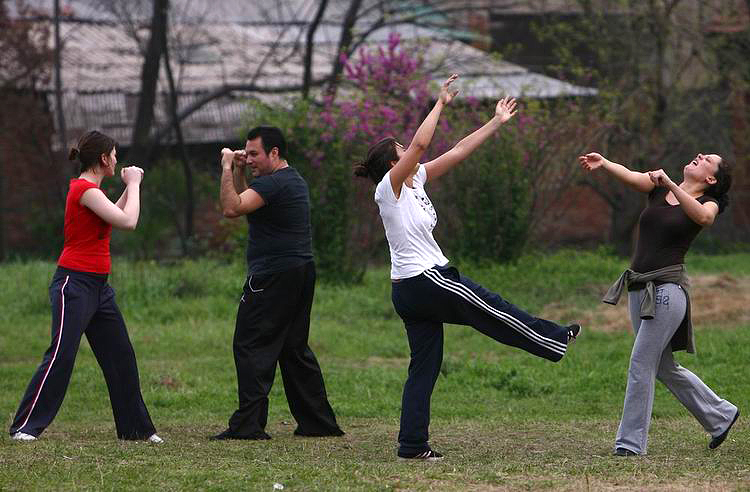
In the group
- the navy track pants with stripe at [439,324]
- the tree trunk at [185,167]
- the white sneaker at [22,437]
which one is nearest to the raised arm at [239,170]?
the navy track pants with stripe at [439,324]

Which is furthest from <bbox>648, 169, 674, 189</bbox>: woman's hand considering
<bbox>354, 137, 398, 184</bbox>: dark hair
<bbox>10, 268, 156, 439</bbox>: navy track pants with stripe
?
<bbox>10, 268, 156, 439</bbox>: navy track pants with stripe

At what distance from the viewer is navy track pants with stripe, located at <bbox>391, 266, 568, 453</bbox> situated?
6492 millimetres

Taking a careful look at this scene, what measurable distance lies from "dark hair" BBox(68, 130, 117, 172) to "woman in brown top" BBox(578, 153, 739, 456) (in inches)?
112

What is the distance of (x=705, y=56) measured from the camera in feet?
66.4

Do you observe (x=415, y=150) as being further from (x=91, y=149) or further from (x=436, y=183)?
(x=436, y=183)

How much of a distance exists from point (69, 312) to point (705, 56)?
1552 centimetres

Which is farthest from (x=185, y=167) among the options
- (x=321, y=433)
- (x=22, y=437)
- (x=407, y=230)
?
(x=407, y=230)

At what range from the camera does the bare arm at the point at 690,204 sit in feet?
21.6

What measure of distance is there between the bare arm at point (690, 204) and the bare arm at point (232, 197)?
7.80 feet

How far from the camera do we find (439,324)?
6676 millimetres

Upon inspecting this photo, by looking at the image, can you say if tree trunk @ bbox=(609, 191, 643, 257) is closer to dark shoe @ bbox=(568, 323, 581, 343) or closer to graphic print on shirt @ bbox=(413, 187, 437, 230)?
dark shoe @ bbox=(568, 323, 581, 343)

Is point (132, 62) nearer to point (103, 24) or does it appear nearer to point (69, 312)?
point (103, 24)

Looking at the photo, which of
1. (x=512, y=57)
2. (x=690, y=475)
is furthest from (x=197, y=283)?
(x=512, y=57)

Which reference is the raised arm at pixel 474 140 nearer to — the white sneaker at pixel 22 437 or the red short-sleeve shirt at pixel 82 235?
the red short-sleeve shirt at pixel 82 235
